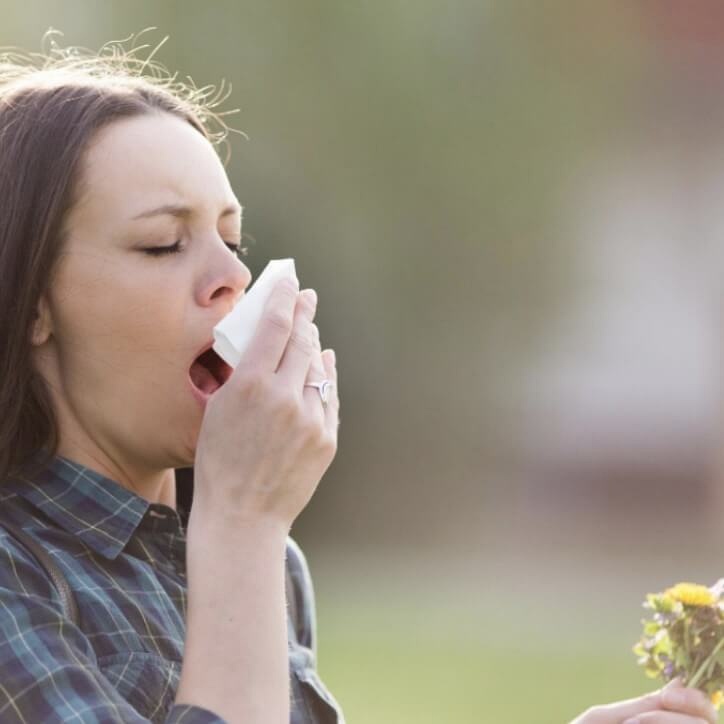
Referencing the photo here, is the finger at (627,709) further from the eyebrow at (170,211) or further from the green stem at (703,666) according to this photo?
the eyebrow at (170,211)

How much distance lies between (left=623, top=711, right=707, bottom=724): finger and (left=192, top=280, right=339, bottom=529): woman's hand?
0.63m

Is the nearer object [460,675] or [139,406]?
[139,406]

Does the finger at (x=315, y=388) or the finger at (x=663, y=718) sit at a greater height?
the finger at (x=315, y=388)

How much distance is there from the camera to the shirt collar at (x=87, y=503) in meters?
2.14

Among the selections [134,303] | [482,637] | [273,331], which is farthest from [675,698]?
[482,637]

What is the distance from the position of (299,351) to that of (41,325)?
1.57 feet

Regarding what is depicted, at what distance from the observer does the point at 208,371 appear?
240cm

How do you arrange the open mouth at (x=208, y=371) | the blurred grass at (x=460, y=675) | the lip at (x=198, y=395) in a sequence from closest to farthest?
the lip at (x=198, y=395), the open mouth at (x=208, y=371), the blurred grass at (x=460, y=675)

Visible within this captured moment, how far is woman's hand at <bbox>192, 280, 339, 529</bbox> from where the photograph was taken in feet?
6.50

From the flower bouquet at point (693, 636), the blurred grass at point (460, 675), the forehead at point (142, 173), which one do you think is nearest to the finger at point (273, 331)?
the forehead at point (142, 173)

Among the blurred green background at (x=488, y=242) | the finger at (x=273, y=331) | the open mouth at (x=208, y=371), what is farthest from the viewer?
the blurred green background at (x=488, y=242)

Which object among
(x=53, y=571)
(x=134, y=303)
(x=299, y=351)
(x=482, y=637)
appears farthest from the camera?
(x=482, y=637)

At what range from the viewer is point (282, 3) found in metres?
14.0

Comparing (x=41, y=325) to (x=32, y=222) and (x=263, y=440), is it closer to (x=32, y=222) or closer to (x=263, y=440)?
(x=32, y=222)
